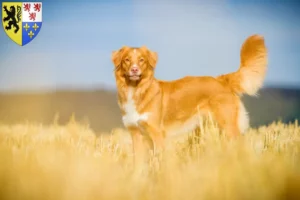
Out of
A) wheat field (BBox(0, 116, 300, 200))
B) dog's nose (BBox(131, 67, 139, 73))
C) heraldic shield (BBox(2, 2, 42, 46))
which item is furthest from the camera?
heraldic shield (BBox(2, 2, 42, 46))

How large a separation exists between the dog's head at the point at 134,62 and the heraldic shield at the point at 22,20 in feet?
1.49

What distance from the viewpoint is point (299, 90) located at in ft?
6.40

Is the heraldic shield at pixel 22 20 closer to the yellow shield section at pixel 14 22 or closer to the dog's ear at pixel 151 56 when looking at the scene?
the yellow shield section at pixel 14 22

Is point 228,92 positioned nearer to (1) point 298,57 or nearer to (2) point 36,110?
(1) point 298,57

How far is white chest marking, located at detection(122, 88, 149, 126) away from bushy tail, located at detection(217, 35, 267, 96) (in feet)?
1.49

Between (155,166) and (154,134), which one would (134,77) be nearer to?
(154,134)

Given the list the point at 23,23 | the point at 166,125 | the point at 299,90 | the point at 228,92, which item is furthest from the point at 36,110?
the point at 299,90

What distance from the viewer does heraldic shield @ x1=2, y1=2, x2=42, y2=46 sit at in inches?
79.5

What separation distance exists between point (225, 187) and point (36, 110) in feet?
3.44

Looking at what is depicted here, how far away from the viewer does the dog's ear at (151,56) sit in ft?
6.36

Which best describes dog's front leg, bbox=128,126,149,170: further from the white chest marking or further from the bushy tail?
the bushy tail

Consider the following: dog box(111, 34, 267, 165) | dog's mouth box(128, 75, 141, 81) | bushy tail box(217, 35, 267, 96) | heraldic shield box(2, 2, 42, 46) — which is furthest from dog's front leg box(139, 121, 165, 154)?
heraldic shield box(2, 2, 42, 46)

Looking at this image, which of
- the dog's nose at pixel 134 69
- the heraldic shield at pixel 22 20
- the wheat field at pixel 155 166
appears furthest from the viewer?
the heraldic shield at pixel 22 20

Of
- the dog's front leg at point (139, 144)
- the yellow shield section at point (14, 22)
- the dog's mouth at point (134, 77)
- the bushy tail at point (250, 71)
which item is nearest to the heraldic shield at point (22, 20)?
the yellow shield section at point (14, 22)
